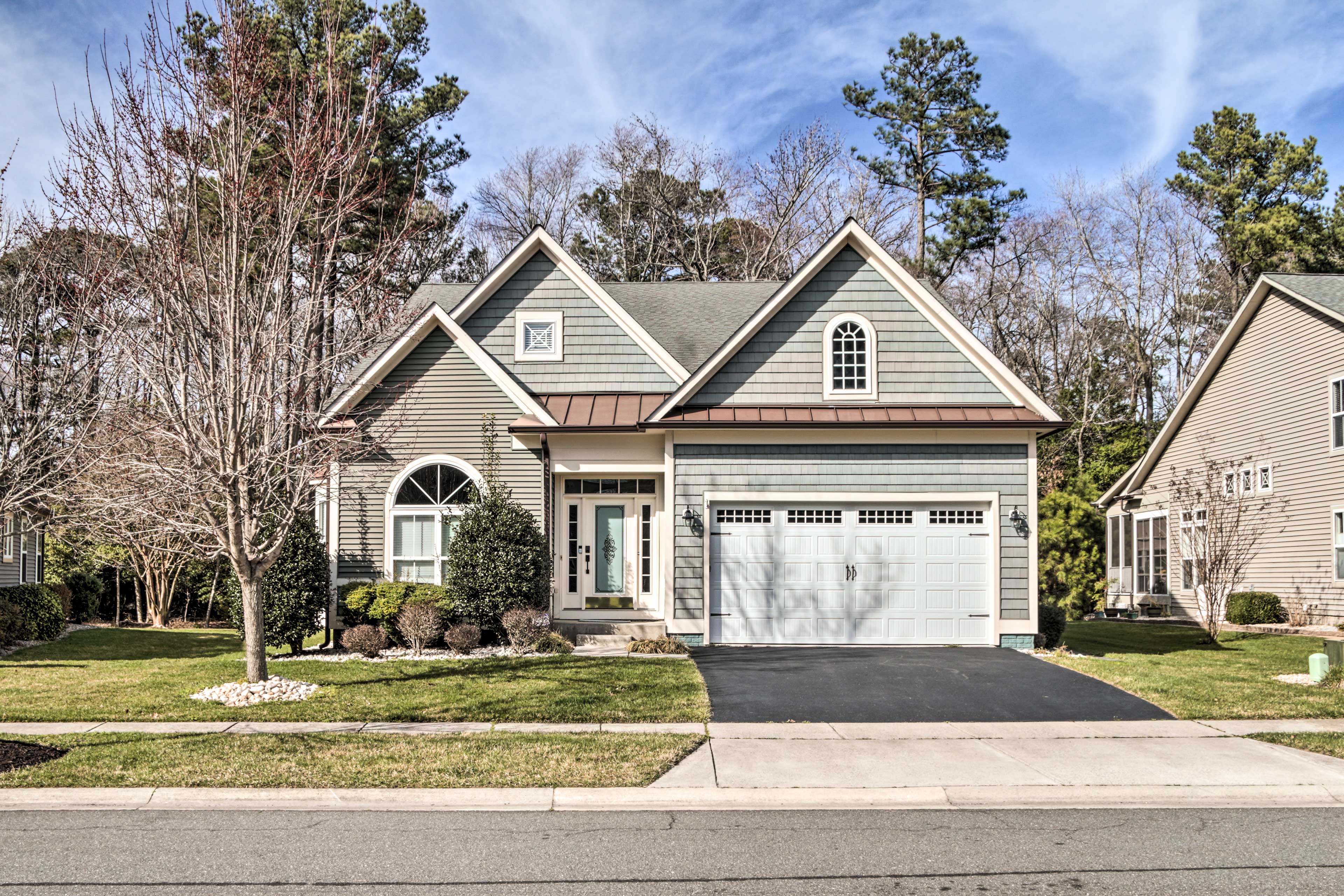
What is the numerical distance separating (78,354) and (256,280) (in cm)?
726

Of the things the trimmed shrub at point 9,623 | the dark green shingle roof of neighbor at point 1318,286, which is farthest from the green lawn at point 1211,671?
the trimmed shrub at point 9,623

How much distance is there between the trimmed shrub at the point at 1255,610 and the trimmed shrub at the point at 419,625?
17.2 meters

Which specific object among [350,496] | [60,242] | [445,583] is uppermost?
[60,242]

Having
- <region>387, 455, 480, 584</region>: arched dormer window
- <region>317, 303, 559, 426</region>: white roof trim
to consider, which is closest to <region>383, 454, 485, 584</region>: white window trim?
<region>387, 455, 480, 584</region>: arched dormer window

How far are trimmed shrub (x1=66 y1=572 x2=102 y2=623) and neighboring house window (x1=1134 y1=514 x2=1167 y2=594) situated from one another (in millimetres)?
27060

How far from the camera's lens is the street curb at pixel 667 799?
7980 mm

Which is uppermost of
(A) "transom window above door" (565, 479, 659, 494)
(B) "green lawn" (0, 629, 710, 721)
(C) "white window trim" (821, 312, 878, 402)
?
(C) "white window trim" (821, 312, 878, 402)

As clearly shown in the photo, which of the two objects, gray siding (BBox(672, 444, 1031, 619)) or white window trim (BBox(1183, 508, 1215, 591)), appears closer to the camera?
gray siding (BBox(672, 444, 1031, 619))

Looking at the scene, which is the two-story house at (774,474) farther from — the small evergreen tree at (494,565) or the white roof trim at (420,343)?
A: the small evergreen tree at (494,565)

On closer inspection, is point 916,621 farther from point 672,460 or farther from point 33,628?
point 33,628

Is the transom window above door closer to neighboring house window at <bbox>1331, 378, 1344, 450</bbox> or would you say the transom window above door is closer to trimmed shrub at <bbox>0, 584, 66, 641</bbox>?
trimmed shrub at <bbox>0, 584, 66, 641</bbox>

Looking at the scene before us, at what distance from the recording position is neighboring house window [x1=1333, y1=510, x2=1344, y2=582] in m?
21.7

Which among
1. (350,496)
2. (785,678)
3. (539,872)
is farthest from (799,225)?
(539,872)

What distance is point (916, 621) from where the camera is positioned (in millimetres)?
16875
